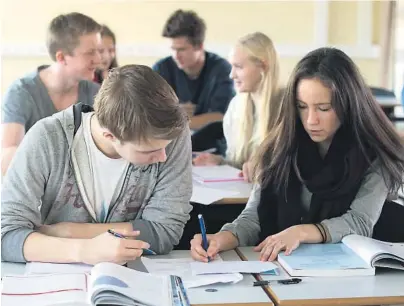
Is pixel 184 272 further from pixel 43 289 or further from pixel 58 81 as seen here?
pixel 58 81

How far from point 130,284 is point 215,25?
15.3 ft

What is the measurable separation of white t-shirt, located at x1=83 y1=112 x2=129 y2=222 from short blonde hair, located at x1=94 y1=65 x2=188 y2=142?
6.6 inches

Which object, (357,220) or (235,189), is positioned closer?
(357,220)

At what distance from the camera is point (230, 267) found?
1726mm

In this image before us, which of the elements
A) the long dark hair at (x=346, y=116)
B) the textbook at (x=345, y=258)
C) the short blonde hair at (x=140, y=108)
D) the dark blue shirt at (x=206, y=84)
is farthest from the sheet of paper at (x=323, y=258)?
the dark blue shirt at (x=206, y=84)

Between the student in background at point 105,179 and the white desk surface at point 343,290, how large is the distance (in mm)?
379

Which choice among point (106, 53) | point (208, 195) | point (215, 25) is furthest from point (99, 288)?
point (215, 25)

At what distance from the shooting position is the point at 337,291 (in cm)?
159

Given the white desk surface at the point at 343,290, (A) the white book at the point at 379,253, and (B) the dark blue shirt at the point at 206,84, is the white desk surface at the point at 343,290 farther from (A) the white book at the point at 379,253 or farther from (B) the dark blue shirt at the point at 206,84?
(B) the dark blue shirt at the point at 206,84

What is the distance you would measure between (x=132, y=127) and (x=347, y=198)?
0.81 meters

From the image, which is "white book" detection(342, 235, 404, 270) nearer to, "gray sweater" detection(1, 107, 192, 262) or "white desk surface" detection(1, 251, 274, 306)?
"white desk surface" detection(1, 251, 274, 306)

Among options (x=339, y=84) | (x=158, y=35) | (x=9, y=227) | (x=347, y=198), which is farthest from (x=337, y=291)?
(x=158, y=35)

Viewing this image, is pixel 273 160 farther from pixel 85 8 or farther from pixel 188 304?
pixel 85 8

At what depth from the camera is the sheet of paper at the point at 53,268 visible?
1.67 meters
